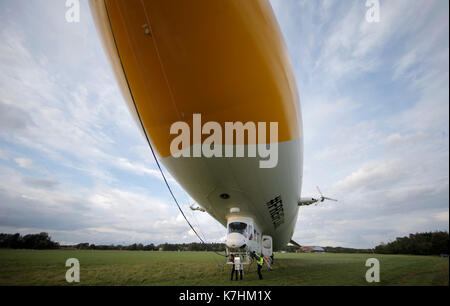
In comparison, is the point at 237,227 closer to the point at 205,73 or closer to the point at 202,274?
the point at 202,274

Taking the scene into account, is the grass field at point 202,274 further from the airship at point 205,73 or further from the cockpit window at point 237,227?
the airship at point 205,73

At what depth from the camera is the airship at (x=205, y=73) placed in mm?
2611

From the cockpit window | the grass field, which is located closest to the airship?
the cockpit window

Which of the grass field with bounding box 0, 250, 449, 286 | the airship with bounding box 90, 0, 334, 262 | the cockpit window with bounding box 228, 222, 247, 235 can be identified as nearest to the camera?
the airship with bounding box 90, 0, 334, 262

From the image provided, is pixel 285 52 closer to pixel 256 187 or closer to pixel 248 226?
pixel 256 187

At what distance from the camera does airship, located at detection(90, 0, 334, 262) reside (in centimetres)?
261

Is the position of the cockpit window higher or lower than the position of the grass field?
higher

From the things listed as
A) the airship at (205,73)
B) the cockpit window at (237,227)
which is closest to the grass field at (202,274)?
the cockpit window at (237,227)

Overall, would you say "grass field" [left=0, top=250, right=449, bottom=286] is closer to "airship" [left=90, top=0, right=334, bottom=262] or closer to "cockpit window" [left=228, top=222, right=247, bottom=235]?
"cockpit window" [left=228, top=222, right=247, bottom=235]

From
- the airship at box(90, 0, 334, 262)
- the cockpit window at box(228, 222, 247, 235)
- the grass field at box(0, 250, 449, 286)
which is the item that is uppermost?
the airship at box(90, 0, 334, 262)

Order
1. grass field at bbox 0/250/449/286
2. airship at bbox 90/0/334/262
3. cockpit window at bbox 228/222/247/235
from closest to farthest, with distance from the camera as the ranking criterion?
airship at bbox 90/0/334/262 → grass field at bbox 0/250/449/286 → cockpit window at bbox 228/222/247/235

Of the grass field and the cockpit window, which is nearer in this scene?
the grass field
